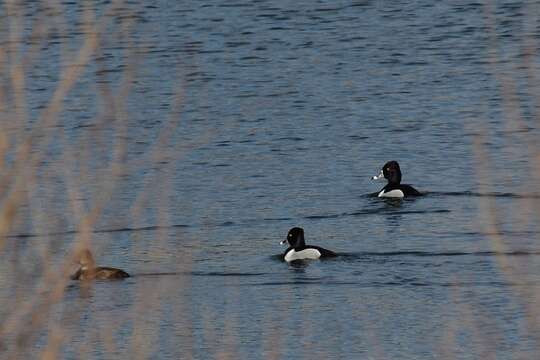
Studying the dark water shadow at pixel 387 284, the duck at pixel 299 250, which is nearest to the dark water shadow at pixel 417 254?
the duck at pixel 299 250

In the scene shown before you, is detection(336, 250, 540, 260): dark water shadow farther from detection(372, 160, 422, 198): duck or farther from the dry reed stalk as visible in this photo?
the dry reed stalk

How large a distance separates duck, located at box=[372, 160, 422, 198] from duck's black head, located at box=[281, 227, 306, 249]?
2460mm

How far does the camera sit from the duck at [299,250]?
51.5 ft

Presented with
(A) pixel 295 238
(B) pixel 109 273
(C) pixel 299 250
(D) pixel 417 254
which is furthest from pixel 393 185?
(B) pixel 109 273

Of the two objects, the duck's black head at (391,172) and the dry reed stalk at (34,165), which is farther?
the duck's black head at (391,172)

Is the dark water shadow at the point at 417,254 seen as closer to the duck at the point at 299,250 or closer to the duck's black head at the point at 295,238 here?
the duck at the point at 299,250

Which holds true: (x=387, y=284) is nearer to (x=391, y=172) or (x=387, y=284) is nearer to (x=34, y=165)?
(x=391, y=172)

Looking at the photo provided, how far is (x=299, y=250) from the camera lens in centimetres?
1573

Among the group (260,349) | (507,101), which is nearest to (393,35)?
(260,349)

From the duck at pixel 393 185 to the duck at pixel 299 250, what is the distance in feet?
8.24

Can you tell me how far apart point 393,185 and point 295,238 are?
3059 mm

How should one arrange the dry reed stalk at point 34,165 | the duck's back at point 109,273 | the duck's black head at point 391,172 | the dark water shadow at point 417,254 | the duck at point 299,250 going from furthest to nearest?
the duck's black head at point 391,172
the duck at point 299,250
the dark water shadow at point 417,254
the duck's back at point 109,273
the dry reed stalk at point 34,165

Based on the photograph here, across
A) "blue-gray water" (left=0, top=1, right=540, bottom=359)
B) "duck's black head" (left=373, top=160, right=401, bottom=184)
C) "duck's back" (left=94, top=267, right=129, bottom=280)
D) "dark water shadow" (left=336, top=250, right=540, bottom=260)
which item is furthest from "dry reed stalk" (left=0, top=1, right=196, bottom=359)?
"duck's black head" (left=373, top=160, right=401, bottom=184)

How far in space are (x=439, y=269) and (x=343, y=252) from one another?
5.25 ft
